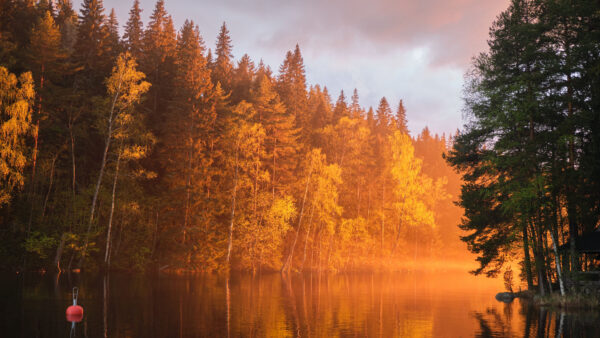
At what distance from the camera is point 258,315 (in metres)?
20.4

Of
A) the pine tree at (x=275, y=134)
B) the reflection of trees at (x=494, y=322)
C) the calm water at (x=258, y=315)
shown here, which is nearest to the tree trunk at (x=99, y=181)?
the calm water at (x=258, y=315)

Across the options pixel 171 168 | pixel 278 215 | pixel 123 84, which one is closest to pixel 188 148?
pixel 171 168

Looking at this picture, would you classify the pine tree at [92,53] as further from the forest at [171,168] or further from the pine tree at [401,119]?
the pine tree at [401,119]

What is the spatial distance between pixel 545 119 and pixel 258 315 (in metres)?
20.6

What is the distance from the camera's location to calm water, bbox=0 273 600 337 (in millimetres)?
16031

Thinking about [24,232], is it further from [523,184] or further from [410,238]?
[410,238]

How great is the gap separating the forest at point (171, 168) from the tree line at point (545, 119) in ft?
1.63

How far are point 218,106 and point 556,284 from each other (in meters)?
36.4

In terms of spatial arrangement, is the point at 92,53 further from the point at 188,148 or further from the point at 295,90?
the point at 295,90

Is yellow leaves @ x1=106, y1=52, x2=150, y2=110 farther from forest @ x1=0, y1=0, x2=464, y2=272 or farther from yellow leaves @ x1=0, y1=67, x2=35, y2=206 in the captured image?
yellow leaves @ x1=0, y1=67, x2=35, y2=206

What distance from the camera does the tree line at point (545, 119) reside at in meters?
25.8

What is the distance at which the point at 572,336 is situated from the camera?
636 inches

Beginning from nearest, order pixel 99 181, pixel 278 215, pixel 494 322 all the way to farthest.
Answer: pixel 494 322 < pixel 99 181 < pixel 278 215

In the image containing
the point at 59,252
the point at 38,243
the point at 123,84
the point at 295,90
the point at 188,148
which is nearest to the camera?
the point at 38,243
